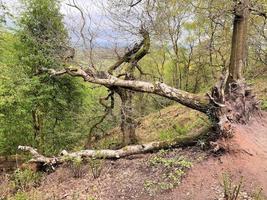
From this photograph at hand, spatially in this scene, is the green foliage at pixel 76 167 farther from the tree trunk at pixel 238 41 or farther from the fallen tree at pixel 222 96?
the tree trunk at pixel 238 41

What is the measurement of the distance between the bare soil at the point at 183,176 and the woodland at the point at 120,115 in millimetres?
26

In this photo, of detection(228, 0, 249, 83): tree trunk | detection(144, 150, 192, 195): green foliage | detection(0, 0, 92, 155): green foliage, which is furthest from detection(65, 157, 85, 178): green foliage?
detection(0, 0, 92, 155): green foliage

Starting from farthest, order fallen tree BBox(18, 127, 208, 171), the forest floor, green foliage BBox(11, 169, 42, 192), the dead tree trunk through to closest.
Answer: green foliage BBox(11, 169, 42, 192)
fallen tree BBox(18, 127, 208, 171)
the dead tree trunk
the forest floor

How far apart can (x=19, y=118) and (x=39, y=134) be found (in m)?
1.31

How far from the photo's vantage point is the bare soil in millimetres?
7121

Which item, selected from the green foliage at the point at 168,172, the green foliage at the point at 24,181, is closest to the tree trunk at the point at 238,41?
the green foliage at the point at 168,172

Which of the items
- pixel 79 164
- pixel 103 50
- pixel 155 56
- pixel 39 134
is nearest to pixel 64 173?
pixel 79 164

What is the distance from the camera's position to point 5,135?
19156mm

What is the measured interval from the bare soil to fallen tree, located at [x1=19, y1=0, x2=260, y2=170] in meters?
0.30

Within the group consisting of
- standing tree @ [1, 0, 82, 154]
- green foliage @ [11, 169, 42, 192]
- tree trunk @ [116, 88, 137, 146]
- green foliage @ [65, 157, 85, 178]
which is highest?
standing tree @ [1, 0, 82, 154]

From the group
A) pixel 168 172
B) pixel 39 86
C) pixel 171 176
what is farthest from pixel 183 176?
pixel 39 86

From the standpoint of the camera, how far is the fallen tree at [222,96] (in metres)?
8.05

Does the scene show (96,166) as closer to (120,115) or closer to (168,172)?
(168,172)

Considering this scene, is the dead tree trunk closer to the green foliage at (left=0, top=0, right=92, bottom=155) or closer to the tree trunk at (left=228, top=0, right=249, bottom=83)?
the tree trunk at (left=228, top=0, right=249, bottom=83)
